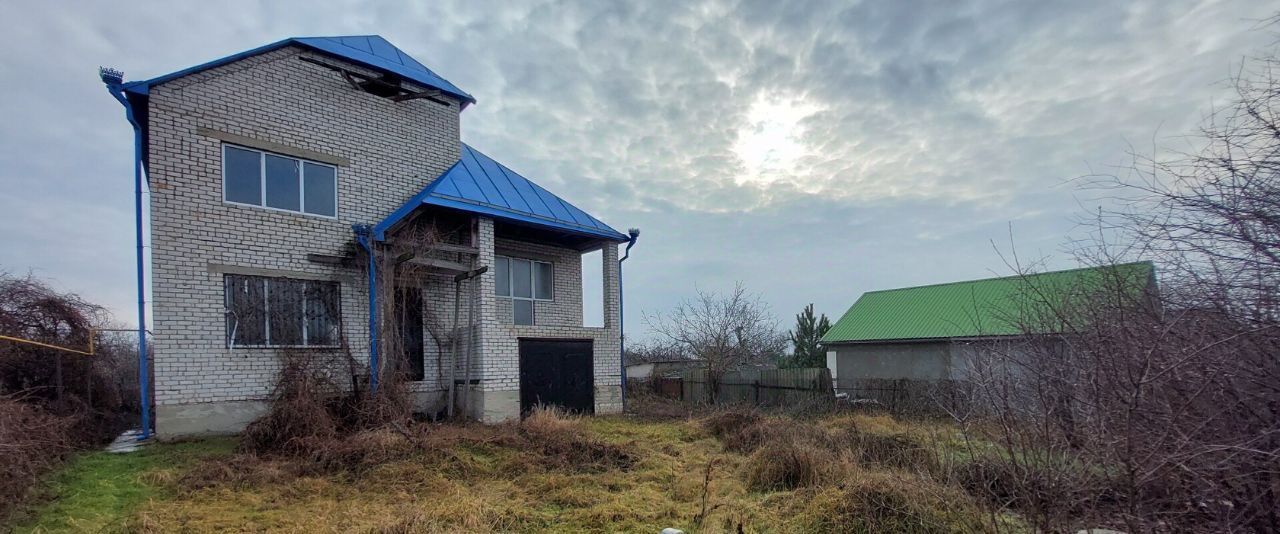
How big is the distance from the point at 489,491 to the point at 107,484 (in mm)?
3982

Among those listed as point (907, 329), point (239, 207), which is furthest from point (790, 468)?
point (907, 329)

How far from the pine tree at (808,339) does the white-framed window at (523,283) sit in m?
15.3

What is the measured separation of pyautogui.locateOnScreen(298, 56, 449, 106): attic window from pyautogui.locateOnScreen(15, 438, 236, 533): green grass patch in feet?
21.2

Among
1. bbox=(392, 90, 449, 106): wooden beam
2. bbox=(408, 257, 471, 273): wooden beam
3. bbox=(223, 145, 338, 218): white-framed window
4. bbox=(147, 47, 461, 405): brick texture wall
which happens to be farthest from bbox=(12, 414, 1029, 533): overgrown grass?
bbox=(392, 90, 449, 106): wooden beam

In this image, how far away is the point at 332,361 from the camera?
973 cm

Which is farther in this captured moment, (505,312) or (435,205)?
(505,312)

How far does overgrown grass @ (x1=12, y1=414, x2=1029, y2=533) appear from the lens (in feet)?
16.8

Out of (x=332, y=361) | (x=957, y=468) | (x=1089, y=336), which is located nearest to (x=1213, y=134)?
(x=1089, y=336)

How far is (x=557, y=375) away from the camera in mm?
12336

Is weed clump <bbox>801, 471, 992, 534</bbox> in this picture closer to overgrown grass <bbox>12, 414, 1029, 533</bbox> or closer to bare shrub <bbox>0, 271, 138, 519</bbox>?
overgrown grass <bbox>12, 414, 1029, 533</bbox>

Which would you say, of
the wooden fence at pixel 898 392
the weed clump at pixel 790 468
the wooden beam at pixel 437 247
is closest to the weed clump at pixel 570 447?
the weed clump at pixel 790 468

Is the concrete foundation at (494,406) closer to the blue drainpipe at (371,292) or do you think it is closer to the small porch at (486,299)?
the small porch at (486,299)

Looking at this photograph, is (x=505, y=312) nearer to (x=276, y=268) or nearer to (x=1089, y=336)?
(x=276, y=268)

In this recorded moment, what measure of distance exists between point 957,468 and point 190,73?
11.7 meters
